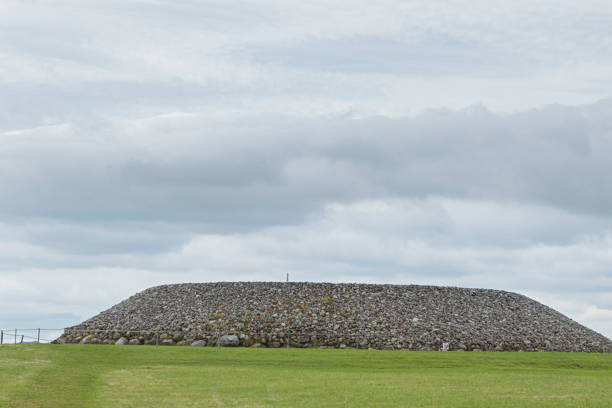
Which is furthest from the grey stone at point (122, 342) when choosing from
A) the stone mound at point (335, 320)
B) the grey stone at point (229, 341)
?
the grey stone at point (229, 341)

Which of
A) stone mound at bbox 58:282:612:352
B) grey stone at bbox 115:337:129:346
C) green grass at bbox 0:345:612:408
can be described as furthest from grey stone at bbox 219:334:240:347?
grey stone at bbox 115:337:129:346

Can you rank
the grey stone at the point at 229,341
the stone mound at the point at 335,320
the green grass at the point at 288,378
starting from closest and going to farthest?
the green grass at the point at 288,378
the grey stone at the point at 229,341
the stone mound at the point at 335,320

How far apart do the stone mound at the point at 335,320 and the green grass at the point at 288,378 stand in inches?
204

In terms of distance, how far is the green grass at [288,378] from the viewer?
23.5 metres

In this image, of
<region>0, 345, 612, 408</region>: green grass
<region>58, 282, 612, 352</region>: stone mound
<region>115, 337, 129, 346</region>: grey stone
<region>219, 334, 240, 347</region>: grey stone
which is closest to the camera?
<region>0, 345, 612, 408</region>: green grass

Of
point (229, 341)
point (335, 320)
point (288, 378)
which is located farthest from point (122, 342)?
point (288, 378)

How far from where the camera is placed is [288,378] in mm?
29828

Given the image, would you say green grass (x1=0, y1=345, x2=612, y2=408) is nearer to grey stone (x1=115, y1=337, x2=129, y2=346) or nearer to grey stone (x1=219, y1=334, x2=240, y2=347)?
grey stone (x1=219, y1=334, x2=240, y2=347)

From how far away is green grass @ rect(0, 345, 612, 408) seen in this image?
2352 cm

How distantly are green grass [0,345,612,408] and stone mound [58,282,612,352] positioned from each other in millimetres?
5172

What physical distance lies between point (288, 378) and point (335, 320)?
76.9 feet

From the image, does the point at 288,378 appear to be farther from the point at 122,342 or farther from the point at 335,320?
the point at 122,342

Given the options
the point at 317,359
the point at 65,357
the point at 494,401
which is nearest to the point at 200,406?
the point at 494,401

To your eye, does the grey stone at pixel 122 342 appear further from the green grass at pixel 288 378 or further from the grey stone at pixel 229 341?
the grey stone at pixel 229 341
